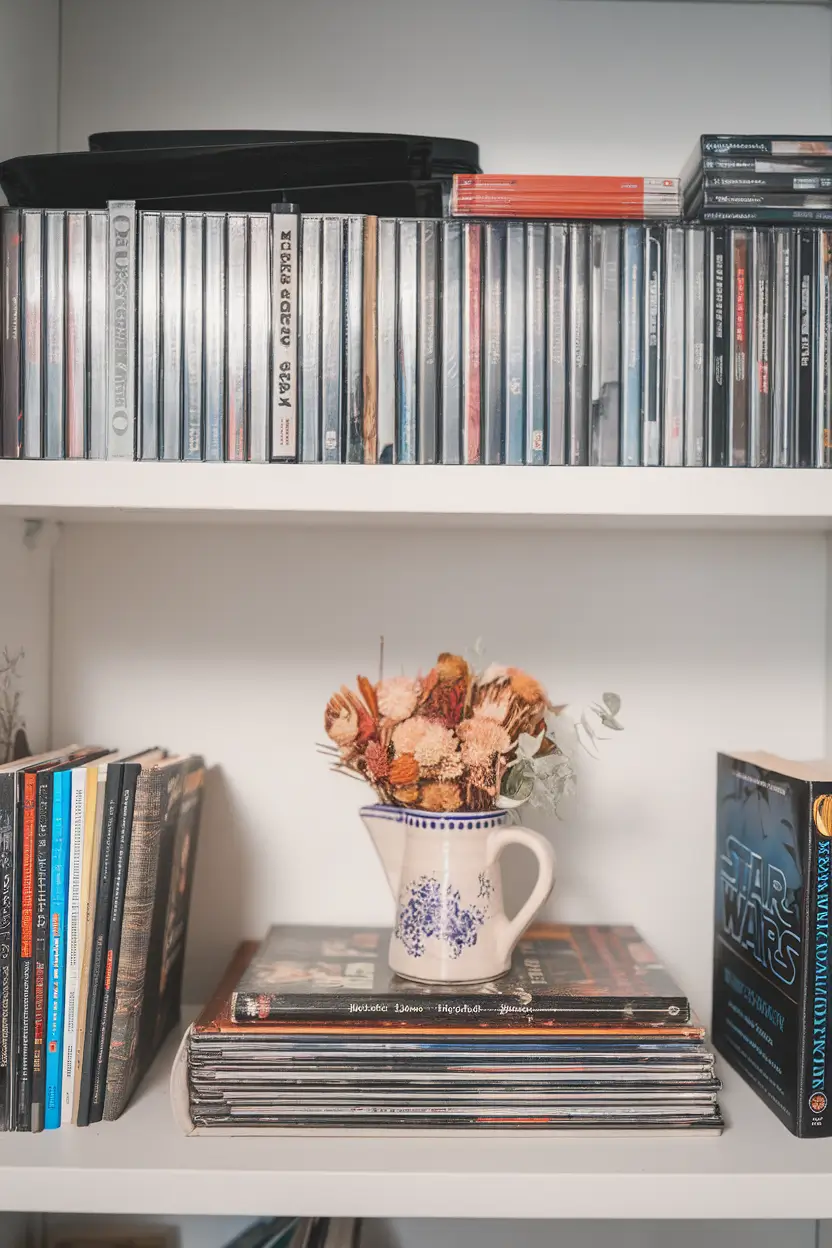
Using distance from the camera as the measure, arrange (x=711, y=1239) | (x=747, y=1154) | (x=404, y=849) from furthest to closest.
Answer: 1. (x=711, y=1239)
2. (x=404, y=849)
3. (x=747, y=1154)

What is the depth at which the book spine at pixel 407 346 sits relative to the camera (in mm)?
810

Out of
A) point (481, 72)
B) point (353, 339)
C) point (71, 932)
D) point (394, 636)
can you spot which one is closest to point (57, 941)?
point (71, 932)

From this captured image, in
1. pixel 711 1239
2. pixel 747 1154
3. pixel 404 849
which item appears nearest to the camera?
pixel 747 1154

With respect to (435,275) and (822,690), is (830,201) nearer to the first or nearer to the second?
(435,275)

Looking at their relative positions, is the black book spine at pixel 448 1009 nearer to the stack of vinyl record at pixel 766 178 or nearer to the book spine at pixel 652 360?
the book spine at pixel 652 360

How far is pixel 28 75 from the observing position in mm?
936

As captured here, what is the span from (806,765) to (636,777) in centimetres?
21

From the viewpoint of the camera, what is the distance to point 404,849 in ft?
2.82

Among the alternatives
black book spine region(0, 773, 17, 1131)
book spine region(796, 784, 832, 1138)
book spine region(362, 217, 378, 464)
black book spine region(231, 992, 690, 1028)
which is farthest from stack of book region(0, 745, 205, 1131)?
book spine region(796, 784, 832, 1138)

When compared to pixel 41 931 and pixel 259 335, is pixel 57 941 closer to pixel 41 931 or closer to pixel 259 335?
pixel 41 931

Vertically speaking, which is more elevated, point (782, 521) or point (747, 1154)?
point (782, 521)

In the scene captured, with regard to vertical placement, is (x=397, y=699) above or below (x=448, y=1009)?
above

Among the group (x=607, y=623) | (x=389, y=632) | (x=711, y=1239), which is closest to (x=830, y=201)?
(x=607, y=623)

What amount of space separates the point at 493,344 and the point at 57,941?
597mm
